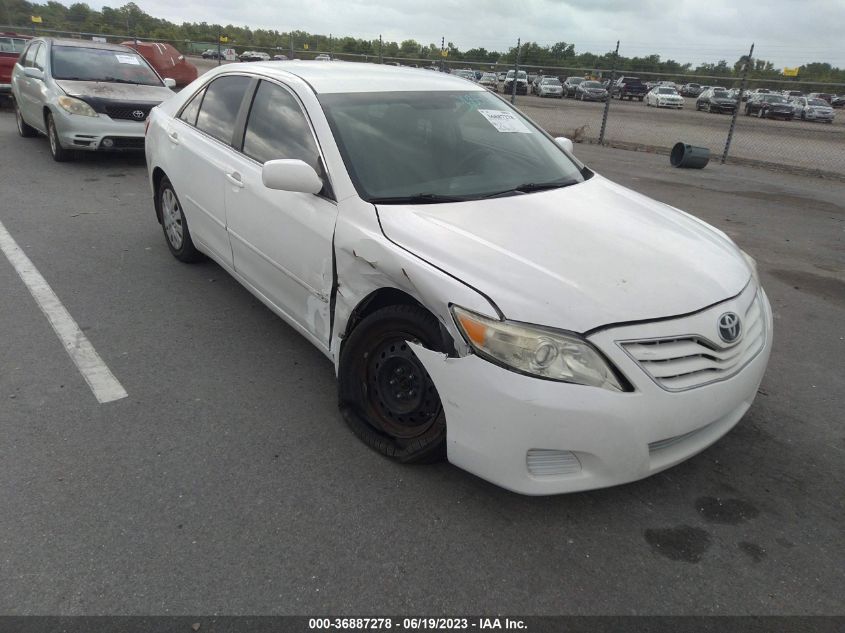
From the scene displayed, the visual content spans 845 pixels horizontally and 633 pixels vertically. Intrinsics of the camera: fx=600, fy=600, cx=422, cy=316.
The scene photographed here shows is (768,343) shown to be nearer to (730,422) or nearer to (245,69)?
(730,422)

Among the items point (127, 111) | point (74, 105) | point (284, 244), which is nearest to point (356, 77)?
point (284, 244)

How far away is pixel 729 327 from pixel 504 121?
79.0 inches

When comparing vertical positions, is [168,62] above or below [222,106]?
above

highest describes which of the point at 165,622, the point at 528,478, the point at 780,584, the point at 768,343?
the point at 768,343

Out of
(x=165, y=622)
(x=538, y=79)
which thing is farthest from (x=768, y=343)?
(x=538, y=79)

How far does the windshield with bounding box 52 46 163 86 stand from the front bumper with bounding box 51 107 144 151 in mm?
887

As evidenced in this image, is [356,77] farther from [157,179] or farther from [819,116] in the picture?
[819,116]

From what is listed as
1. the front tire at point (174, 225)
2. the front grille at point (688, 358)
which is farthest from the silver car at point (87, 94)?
the front grille at point (688, 358)

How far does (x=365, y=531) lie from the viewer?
7.77 ft

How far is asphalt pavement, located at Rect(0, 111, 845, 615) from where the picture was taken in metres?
2.11

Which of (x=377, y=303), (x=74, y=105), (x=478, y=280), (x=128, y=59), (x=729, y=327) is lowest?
(x=377, y=303)

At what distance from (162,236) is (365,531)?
14.5ft

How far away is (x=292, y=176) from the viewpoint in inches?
114

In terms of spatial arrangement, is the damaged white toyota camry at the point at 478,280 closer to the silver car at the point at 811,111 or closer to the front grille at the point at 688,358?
the front grille at the point at 688,358
